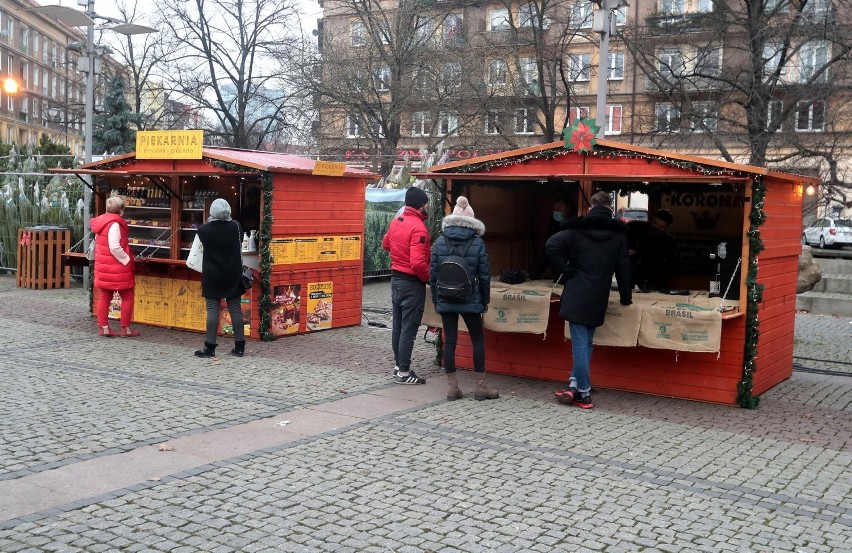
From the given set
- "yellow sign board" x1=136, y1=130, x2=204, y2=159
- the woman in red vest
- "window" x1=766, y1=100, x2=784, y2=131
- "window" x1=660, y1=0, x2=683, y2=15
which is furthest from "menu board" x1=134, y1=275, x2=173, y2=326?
"window" x1=660, y1=0, x2=683, y2=15

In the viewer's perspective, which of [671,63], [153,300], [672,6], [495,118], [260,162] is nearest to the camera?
[260,162]

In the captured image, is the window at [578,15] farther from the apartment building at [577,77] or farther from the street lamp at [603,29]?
the street lamp at [603,29]

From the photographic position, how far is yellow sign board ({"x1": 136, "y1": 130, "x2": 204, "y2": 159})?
1227 centimetres

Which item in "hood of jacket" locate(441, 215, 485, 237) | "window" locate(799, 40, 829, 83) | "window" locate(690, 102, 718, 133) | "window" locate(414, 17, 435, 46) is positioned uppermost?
"window" locate(414, 17, 435, 46)

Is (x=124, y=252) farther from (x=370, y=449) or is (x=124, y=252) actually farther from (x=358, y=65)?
(x=358, y=65)

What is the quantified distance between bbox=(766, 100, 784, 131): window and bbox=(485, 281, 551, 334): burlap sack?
40.6 feet

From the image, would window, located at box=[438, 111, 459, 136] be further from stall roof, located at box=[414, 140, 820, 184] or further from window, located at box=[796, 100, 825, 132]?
stall roof, located at box=[414, 140, 820, 184]

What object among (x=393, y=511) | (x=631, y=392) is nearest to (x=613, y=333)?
(x=631, y=392)

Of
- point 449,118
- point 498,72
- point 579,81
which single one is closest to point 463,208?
point 498,72

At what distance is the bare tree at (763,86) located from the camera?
742 inches

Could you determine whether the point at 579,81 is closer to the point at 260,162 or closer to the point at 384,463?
the point at 260,162

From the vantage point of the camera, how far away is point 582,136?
934 cm

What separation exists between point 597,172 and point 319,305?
499cm

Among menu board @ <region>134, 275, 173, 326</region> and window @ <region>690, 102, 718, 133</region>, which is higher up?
window @ <region>690, 102, 718, 133</region>
